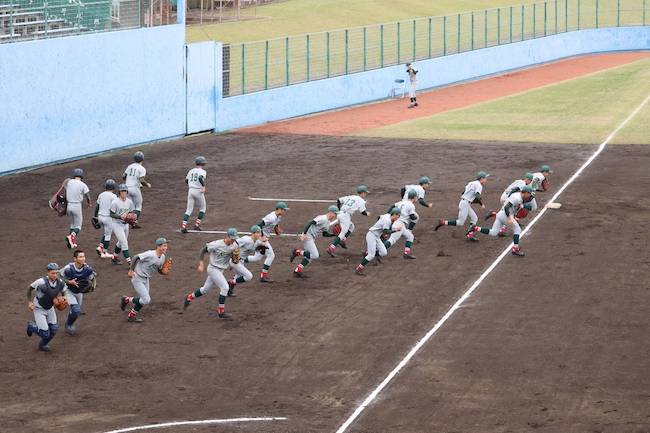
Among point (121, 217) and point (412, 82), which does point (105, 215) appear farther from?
point (412, 82)

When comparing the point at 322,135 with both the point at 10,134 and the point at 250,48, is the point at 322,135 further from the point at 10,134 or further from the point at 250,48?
the point at 250,48

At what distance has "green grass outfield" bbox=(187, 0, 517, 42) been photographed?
240 ft

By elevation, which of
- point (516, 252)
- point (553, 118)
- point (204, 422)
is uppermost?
point (553, 118)

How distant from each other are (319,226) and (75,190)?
6012 mm

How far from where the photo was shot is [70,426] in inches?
746

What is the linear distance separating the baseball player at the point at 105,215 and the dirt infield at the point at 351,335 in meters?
0.35

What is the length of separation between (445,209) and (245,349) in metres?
12.3

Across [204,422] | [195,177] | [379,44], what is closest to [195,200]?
[195,177]

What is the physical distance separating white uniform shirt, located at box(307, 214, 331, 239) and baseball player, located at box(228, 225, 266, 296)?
217cm

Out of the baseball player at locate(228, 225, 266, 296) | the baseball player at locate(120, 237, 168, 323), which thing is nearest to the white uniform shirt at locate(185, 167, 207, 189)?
the baseball player at locate(228, 225, 266, 296)

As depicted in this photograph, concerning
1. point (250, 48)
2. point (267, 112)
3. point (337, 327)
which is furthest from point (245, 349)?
point (250, 48)

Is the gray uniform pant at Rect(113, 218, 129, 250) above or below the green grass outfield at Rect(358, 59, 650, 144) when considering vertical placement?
below

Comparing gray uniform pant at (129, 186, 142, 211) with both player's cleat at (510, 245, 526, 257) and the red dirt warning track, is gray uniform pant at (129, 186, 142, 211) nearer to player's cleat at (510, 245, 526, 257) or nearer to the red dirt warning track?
player's cleat at (510, 245, 526, 257)

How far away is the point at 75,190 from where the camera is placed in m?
29.7
